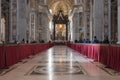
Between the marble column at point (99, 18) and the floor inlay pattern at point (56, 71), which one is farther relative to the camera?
the marble column at point (99, 18)

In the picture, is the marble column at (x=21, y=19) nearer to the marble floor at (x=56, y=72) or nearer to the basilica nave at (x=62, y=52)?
the basilica nave at (x=62, y=52)

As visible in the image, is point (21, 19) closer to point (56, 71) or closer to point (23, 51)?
point (23, 51)

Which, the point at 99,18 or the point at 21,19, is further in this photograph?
the point at 21,19

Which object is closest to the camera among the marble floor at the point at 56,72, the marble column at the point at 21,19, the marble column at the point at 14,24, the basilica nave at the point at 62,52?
the marble floor at the point at 56,72

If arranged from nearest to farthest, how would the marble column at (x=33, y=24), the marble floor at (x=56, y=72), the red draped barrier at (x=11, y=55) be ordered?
the marble floor at (x=56, y=72)
the red draped barrier at (x=11, y=55)
the marble column at (x=33, y=24)

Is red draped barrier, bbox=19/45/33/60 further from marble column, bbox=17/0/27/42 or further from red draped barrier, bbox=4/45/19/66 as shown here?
marble column, bbox=17/0/27/42

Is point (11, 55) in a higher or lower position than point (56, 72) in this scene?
higher

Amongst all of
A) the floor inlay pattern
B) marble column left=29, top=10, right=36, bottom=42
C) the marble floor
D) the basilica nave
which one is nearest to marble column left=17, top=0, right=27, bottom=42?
the basilica nave

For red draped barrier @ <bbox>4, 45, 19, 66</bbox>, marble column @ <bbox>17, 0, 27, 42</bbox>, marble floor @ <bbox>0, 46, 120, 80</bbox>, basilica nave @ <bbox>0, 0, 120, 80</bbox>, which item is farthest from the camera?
marble column @ <bbox>17, 0, 27, 42</bbox>

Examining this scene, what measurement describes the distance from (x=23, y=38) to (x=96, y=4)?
7.65m

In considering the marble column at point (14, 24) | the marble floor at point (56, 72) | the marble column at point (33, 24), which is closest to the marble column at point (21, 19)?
the marble column at point (14, 24)

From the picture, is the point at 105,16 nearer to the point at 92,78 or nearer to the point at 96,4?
the point at 96,4

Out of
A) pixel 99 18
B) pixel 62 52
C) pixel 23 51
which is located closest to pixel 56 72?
pixel 23 51

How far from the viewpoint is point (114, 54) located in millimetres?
12383
